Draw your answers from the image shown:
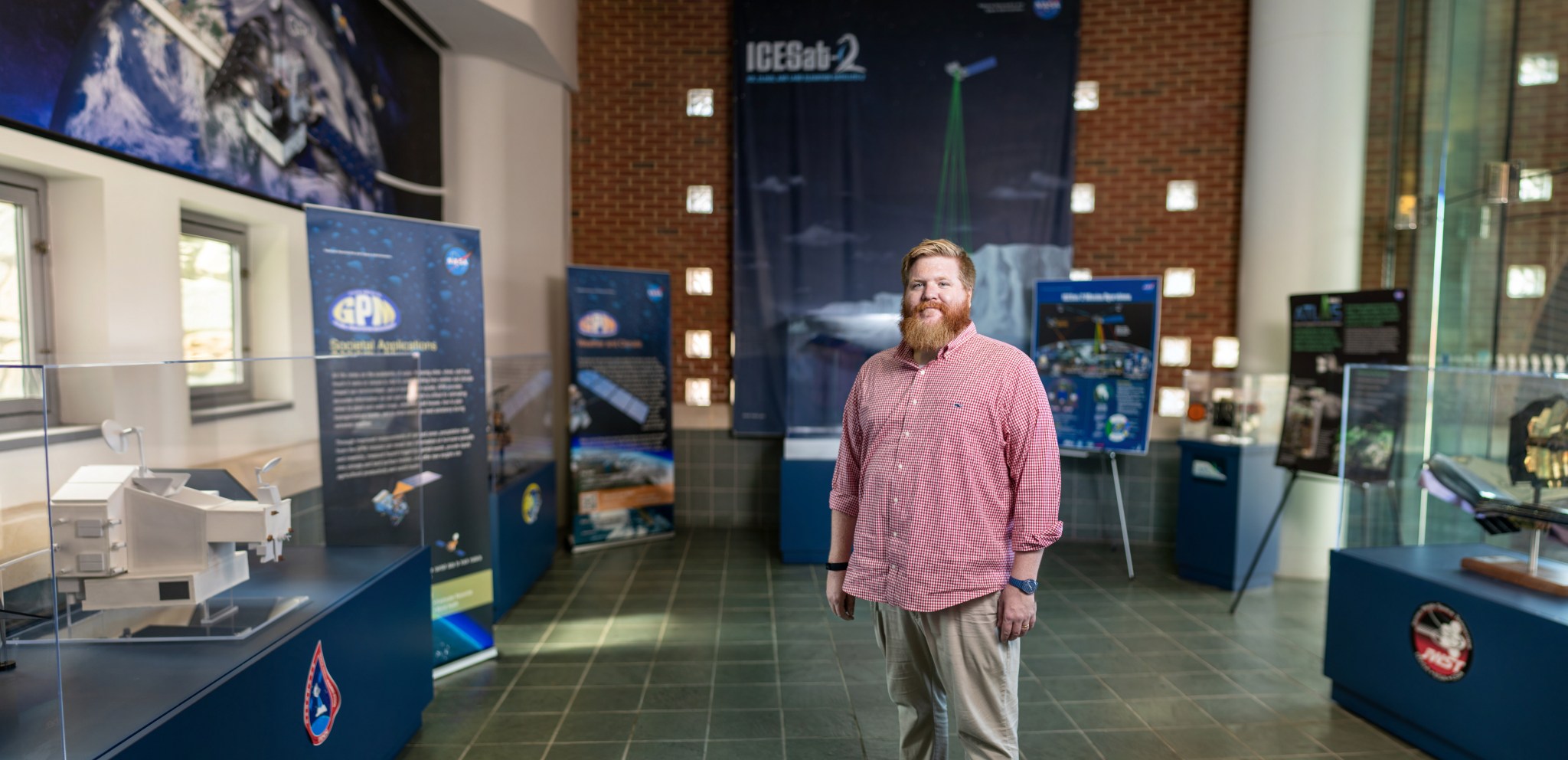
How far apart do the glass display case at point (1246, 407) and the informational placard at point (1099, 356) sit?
37 cm

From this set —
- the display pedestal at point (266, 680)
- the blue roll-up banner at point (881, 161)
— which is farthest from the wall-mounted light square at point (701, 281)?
the display pedestal at point (266, 680)

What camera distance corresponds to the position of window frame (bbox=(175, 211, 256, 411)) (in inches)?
92.7

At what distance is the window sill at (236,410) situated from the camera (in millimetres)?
2104

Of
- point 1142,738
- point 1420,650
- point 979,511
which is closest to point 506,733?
point 979,511

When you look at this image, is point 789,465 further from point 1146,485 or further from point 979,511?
point 979,511

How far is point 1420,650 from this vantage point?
2.66 m

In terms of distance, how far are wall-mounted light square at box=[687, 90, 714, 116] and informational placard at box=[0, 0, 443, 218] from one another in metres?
1.77

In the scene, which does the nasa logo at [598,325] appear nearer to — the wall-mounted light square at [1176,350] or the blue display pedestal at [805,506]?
the blue display pedestal at [805,506]

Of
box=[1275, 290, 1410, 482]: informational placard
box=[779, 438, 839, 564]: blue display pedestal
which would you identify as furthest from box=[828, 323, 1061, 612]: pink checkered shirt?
box=[779, 438, 839, 564]: blue display pedestal

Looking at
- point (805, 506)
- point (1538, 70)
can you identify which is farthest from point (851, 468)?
point (1538, 70)

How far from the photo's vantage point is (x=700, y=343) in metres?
5.79

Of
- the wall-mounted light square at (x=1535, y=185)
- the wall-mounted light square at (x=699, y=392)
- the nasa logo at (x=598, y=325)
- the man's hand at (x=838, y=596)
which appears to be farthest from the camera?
the wall-mounted light square at (x=699, y=392)

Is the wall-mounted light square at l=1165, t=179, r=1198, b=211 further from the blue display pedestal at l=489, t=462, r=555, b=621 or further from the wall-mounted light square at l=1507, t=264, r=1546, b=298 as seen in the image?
the blue display pedestal at l=489, t=462, r=555, b=621

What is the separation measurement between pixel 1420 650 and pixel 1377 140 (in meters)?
3.45
